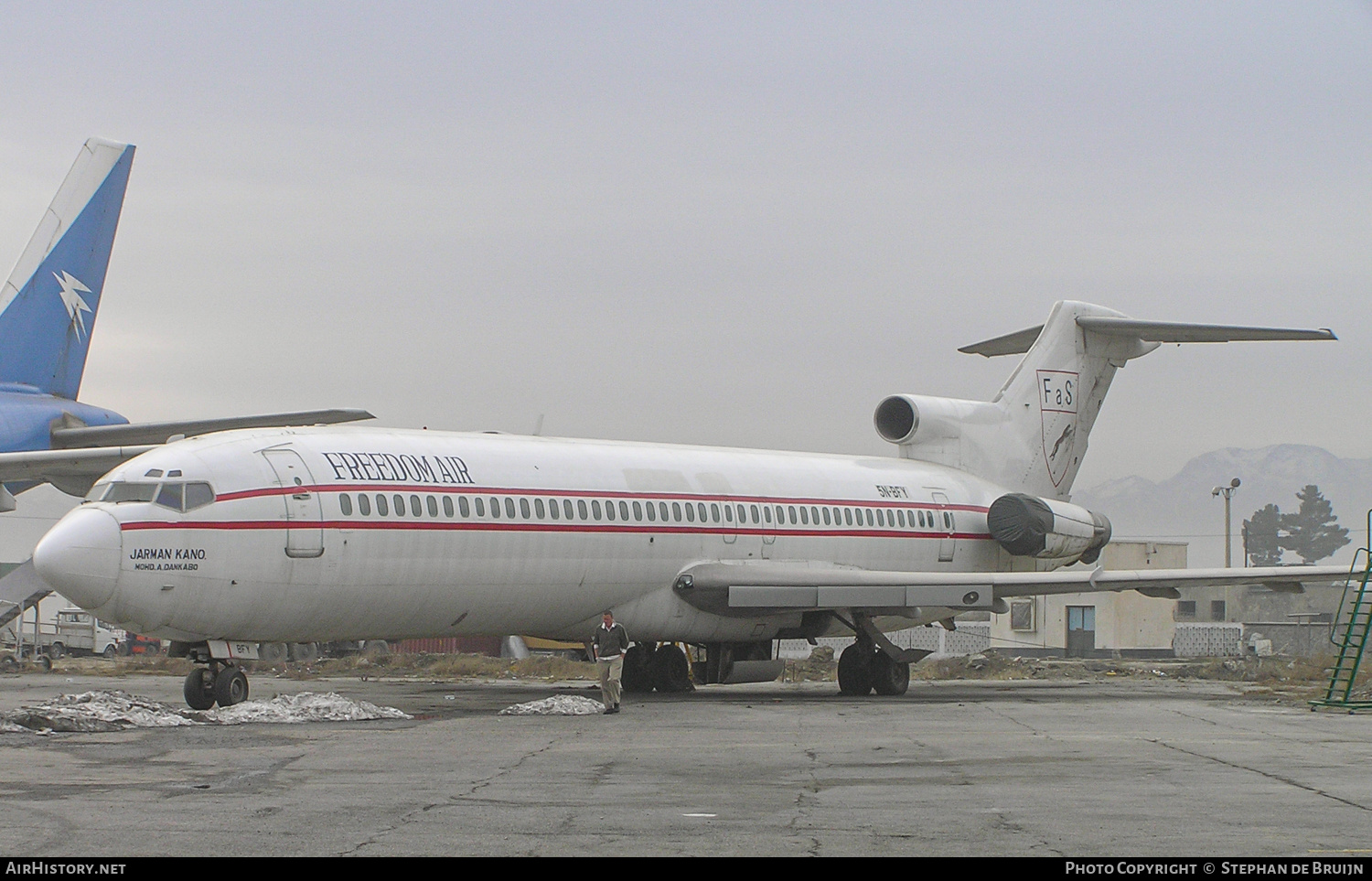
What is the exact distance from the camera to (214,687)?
1917 cm

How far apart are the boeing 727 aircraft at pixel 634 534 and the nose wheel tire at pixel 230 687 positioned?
26 mm

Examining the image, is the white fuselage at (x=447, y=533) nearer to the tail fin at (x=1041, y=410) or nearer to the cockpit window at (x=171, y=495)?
the cockpit window at (x=171, y=495)

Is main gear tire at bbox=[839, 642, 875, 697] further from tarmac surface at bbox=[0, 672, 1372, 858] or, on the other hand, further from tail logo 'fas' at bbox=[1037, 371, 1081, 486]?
tail logo 'fas' at bbox=[1037, 371, 1081, 486]

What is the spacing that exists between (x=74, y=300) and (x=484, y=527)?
9.82 m

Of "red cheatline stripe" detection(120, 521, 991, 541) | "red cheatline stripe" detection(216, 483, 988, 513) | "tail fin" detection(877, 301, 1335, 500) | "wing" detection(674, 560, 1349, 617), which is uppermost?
"tail fin" detection(877, 301, 1335, 500)

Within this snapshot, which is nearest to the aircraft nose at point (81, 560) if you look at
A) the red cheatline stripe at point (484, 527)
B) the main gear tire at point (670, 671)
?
the red cheatline stripe at point (484, 527)

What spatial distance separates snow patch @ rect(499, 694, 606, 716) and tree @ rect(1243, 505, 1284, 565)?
493 feet

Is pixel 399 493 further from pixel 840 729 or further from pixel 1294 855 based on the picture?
pixel 1294 855

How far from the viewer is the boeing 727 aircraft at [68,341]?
23828 millimetres

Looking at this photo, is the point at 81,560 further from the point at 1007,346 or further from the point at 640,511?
the point at 1007,346

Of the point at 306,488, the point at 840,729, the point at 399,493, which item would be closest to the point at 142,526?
the point at 306,488

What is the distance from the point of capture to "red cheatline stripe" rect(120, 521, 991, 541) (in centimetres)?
1878

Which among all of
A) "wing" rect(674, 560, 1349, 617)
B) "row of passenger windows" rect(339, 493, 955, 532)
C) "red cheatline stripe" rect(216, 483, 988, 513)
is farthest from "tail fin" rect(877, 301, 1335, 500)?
"wing" rect(674, 560, 1349, 617)

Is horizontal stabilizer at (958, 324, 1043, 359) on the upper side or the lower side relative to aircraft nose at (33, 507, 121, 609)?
upper
